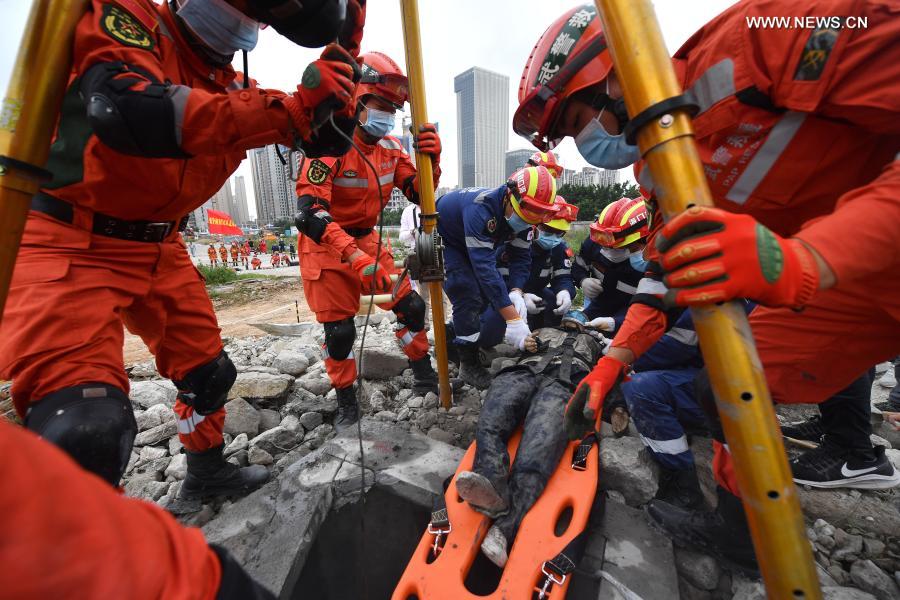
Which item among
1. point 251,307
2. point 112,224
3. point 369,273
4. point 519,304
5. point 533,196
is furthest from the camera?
point 251,307

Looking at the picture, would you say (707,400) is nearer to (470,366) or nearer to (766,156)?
(766,156)

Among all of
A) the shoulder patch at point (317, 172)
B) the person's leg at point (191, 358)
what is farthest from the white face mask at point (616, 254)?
the person's leg at point (191, 358)

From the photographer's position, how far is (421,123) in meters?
2.71

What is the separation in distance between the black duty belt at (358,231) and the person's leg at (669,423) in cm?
251

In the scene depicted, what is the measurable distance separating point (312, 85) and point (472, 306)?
3.22 m

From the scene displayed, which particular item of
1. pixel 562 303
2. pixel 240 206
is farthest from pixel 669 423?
pixel 240 206

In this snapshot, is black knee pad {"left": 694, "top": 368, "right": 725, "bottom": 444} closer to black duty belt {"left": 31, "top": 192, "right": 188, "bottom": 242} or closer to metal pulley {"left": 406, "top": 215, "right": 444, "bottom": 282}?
metal pulley {"left": 406, "top": 215, "right": 444, "bottom": 282}

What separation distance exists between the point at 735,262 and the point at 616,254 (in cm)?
384

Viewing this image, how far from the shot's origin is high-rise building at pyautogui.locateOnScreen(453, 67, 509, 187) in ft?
99.9

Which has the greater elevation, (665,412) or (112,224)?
(112,224)

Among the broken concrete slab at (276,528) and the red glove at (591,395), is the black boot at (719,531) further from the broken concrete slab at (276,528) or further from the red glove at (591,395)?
the broken concrete slab at (276,528)

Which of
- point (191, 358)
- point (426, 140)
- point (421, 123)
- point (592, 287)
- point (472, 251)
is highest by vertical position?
point (421, 123)

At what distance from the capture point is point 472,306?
14.6 feet

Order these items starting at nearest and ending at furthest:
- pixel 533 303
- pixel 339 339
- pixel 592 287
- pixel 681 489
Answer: pixel 681 489 → pixel 339 339 → pixel 592 287 → pixel 533 303
